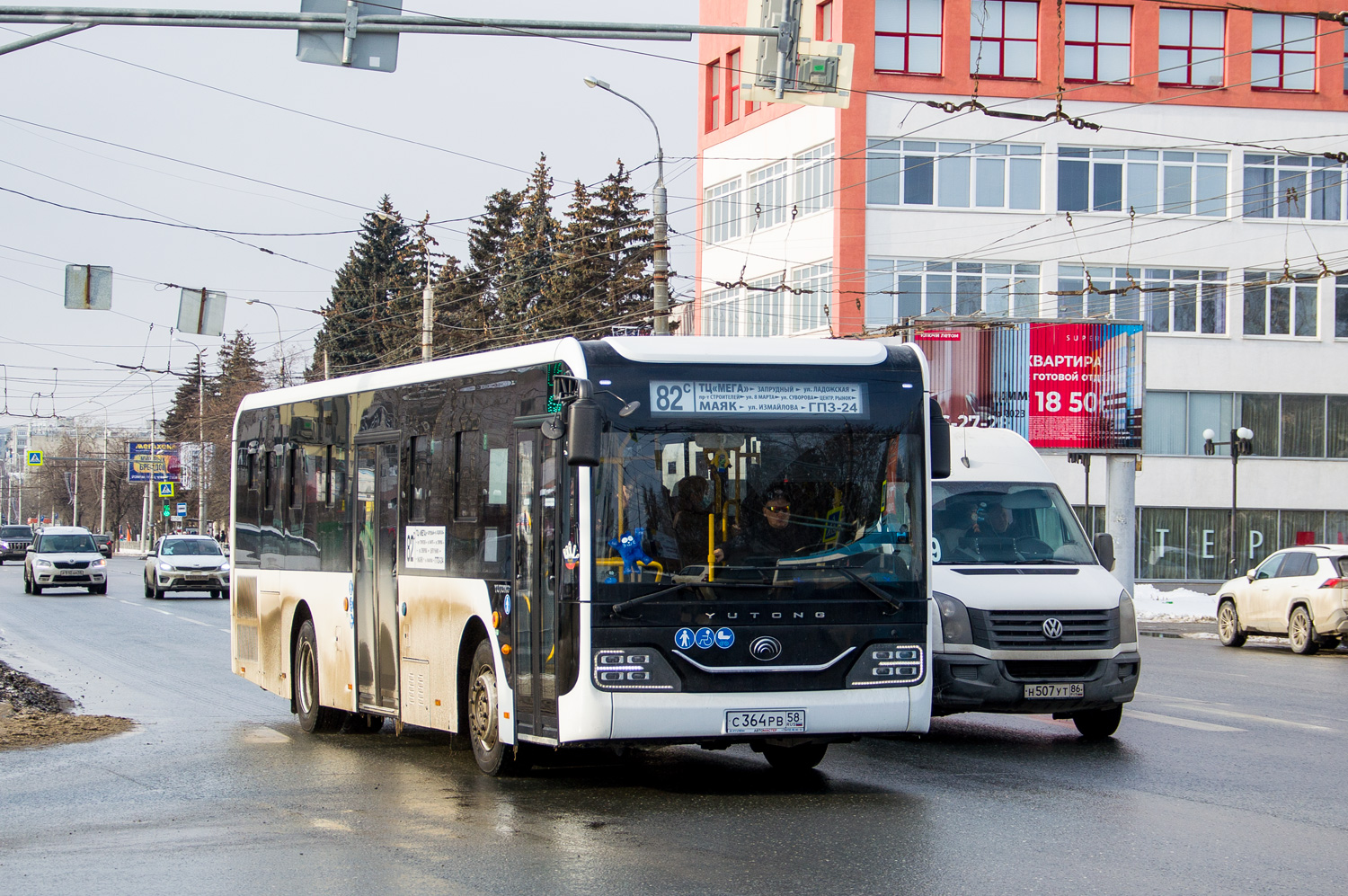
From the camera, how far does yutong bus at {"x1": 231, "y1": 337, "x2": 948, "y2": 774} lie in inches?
389

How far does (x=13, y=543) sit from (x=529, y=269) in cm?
2836

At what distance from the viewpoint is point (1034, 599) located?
1282cm

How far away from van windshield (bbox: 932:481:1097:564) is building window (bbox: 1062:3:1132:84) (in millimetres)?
37518

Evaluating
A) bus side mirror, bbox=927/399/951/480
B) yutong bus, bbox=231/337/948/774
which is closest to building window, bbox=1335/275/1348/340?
bus side mirror, bbox=927/399/951/480

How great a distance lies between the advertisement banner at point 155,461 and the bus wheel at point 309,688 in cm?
8961

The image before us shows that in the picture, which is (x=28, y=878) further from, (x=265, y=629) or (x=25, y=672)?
(x=25, y=672)

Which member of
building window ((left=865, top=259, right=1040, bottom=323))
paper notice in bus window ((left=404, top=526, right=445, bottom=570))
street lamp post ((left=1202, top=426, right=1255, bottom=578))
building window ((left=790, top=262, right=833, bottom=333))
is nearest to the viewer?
paper notice in bus window ((left=404, top=526, right=445, bottom=570))

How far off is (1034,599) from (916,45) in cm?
3838

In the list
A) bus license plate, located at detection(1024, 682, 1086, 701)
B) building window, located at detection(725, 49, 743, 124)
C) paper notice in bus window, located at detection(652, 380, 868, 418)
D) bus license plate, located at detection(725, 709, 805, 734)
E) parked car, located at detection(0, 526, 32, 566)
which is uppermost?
building window, located at detection(725, 49, 743, 124)

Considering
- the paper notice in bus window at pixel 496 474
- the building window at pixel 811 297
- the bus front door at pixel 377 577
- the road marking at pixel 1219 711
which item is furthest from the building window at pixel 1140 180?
the paper notice in bus window at pixel 496 474

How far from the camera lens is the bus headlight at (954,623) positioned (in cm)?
1273

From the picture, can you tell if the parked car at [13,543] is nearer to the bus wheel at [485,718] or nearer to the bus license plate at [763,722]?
the bus wheel at [485,718]

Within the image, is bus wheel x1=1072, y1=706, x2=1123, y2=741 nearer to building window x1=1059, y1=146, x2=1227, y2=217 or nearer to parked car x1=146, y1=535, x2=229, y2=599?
parked car x1=146, y1=535, x2=229, y2=599

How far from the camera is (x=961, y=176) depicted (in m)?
49.3
